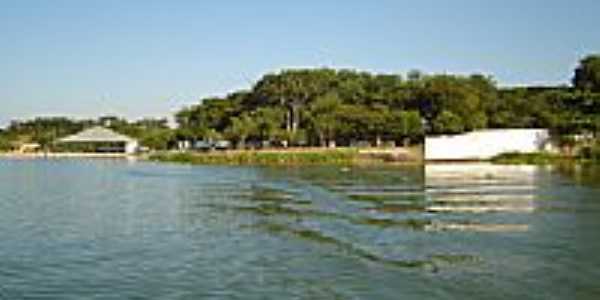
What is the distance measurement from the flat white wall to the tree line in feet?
6.23

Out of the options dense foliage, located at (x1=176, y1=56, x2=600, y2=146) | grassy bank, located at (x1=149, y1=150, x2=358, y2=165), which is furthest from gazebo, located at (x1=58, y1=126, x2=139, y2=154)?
grassy bank, located at (x1=149, y1=150, x2=358, y2=165)

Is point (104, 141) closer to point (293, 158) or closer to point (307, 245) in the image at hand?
point (293, 158)

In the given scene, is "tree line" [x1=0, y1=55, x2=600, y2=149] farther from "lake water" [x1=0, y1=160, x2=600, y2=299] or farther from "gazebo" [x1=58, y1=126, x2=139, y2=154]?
"lake water" [x1=0, y1=160, x2=600, y2=299]

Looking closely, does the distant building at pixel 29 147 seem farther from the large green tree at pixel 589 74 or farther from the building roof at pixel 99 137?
the large green tree at pixel 589 74

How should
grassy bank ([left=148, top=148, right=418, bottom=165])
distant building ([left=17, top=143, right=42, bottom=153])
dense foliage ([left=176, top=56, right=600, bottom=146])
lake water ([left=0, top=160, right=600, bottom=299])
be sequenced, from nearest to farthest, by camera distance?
1. lake water ([left=0, top=160, right=600, bottom=299])
2. dense foliage ([left=176, top=56, right=600, bottom=146])
3. grassy bank ([left=148, top=148, right=418, bottom=165])
4. distant building ([left=17, top=143, right=42, bottom=153])

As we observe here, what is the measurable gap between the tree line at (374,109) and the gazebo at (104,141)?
7.04ft

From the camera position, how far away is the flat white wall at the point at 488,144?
61.6m

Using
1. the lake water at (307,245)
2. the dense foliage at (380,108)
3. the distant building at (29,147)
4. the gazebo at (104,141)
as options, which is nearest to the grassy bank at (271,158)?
the dense foliage at (380,108)

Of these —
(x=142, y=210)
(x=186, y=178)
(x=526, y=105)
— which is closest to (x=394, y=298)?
(x=142, y=210)

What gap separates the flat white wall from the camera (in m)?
61.6

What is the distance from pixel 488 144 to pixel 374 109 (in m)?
18.1

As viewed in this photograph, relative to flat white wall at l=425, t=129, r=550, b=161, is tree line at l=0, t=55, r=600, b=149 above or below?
above

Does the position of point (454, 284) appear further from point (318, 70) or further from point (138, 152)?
point (138, 152)

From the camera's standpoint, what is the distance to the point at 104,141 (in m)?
110
